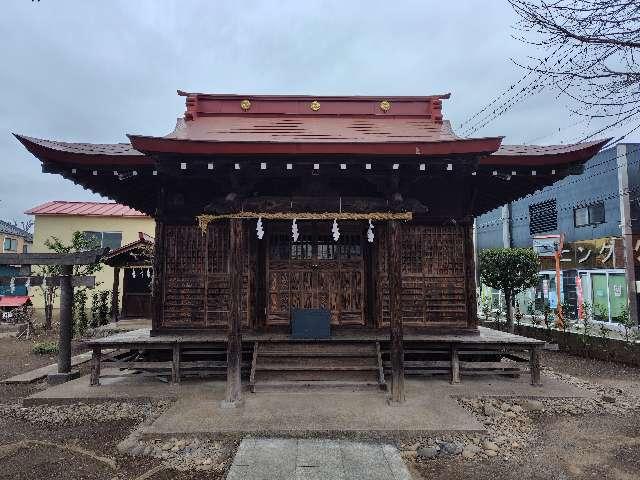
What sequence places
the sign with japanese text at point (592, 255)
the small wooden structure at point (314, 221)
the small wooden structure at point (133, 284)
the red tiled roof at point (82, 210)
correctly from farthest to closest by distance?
the red tiled roof at point (82, 210), the sign with japanese text at point (592, 255), the small wooden structure at point (133, 284), the small wooden structure at point (314, 221)

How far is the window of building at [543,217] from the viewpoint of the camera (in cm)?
2159

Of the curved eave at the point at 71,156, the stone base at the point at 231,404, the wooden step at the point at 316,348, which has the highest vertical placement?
the curved eave at the point at 71,156

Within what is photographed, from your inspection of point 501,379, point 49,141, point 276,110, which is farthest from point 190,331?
point 501,379

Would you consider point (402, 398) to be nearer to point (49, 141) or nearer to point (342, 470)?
point (342, 470)

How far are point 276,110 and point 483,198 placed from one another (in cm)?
566

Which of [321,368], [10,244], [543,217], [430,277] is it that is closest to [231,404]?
[321,368]

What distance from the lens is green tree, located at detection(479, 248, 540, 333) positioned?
14539mm

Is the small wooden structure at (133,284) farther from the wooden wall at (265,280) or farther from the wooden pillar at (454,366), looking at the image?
the wooden pillar at (454,366)

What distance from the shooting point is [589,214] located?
759 inches

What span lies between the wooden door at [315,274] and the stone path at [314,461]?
3.69 m

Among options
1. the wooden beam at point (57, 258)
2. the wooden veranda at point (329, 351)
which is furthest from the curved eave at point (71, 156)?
the wooden veranda at point (329, 351)

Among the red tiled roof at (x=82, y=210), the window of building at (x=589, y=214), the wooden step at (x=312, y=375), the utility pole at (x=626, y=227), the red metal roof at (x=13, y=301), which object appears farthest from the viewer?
the red tiled roof at (x=82, y=210)

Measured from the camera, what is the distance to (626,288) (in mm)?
17094

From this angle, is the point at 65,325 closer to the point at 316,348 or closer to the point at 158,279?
the point at 158,279
